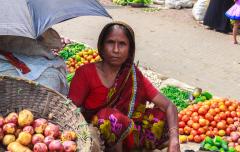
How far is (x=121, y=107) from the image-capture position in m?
3.62

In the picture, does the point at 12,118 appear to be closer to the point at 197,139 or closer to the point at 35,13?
the point at 35,13

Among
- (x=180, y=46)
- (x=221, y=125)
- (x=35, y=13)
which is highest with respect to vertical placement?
(x=35, y=13)

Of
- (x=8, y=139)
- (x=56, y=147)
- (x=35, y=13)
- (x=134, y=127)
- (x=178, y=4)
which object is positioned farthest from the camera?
(x=178, y=4)

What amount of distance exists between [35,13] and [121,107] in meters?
0.96

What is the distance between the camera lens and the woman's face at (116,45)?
11.2 feet

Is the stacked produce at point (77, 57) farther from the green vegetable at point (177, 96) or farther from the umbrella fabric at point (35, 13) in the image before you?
the umbrella fabric at point (35, 13)

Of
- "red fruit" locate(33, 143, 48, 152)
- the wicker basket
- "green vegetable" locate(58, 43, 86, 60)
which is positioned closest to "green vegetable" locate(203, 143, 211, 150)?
the wicker basket

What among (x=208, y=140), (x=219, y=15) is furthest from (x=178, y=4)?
(x=208, y=140)

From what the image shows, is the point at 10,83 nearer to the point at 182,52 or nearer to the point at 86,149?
the point at 86,149

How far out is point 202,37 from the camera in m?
9.06

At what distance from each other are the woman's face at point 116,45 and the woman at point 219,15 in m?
6.29

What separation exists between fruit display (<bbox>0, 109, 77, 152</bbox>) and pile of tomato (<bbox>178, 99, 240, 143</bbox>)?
6.09 feet

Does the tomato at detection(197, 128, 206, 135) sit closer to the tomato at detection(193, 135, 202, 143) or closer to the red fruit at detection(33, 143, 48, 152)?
the tomato at detection(193, 135, 202, 143)

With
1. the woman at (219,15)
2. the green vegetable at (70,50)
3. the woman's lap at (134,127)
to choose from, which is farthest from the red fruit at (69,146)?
the woman at (219,15)
